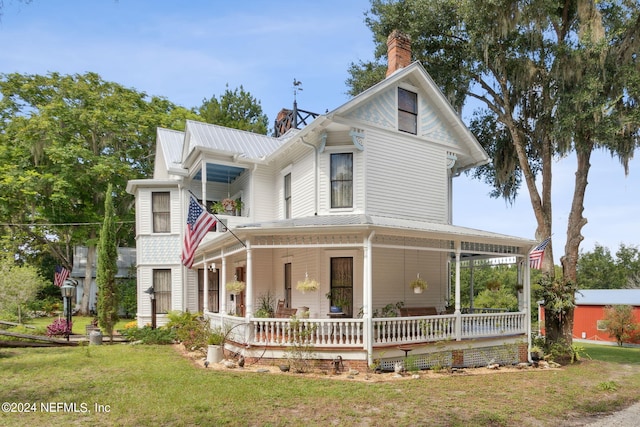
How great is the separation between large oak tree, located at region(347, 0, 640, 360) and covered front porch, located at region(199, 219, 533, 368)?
3.87m

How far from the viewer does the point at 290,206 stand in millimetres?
15523

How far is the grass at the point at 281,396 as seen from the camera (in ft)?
23.4

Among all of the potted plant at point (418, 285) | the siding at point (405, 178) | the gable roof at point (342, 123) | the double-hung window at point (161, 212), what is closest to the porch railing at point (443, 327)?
the potted plant at point (418, 285)

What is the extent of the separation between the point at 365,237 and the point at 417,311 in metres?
3.77

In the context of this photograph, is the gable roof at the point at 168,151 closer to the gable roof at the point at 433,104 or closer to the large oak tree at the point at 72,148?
the large oak tree at the point at 72,148

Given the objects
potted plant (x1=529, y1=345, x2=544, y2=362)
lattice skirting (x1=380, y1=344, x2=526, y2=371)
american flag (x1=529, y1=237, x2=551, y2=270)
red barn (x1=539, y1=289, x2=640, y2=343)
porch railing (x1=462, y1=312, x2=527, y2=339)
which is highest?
american flag (x1=529, y1=237, x2=551, y2=270)

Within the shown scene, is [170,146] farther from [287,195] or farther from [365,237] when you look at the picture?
[365,237]

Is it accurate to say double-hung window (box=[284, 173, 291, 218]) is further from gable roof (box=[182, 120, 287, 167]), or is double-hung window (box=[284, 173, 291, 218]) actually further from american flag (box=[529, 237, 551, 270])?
american flag (box=[529, 237, 551, 270])

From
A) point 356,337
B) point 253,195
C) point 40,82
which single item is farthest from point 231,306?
point 40,82

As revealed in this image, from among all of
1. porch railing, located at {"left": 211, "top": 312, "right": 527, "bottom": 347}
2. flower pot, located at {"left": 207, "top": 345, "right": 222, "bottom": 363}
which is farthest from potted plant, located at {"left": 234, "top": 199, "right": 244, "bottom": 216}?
flower pot, located at {"left": 207, "top": 345, "right": 222, "bottom": 363}

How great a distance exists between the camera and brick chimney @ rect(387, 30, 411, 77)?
15.9 meters

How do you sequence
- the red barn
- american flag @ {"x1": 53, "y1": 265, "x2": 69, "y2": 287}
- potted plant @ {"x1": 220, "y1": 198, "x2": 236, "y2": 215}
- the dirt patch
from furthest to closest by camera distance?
the red barn, american flag @ {"x1": 53, "y1": 265, "x2": 69, "y2": 287}, potted plant @ {"x1": 220, "y1": 198, "x2": 236, "y2": 215}, the dirt patch

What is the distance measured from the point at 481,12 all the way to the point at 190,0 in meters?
13.3

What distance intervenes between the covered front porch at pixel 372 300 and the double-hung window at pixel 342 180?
5.03ft
